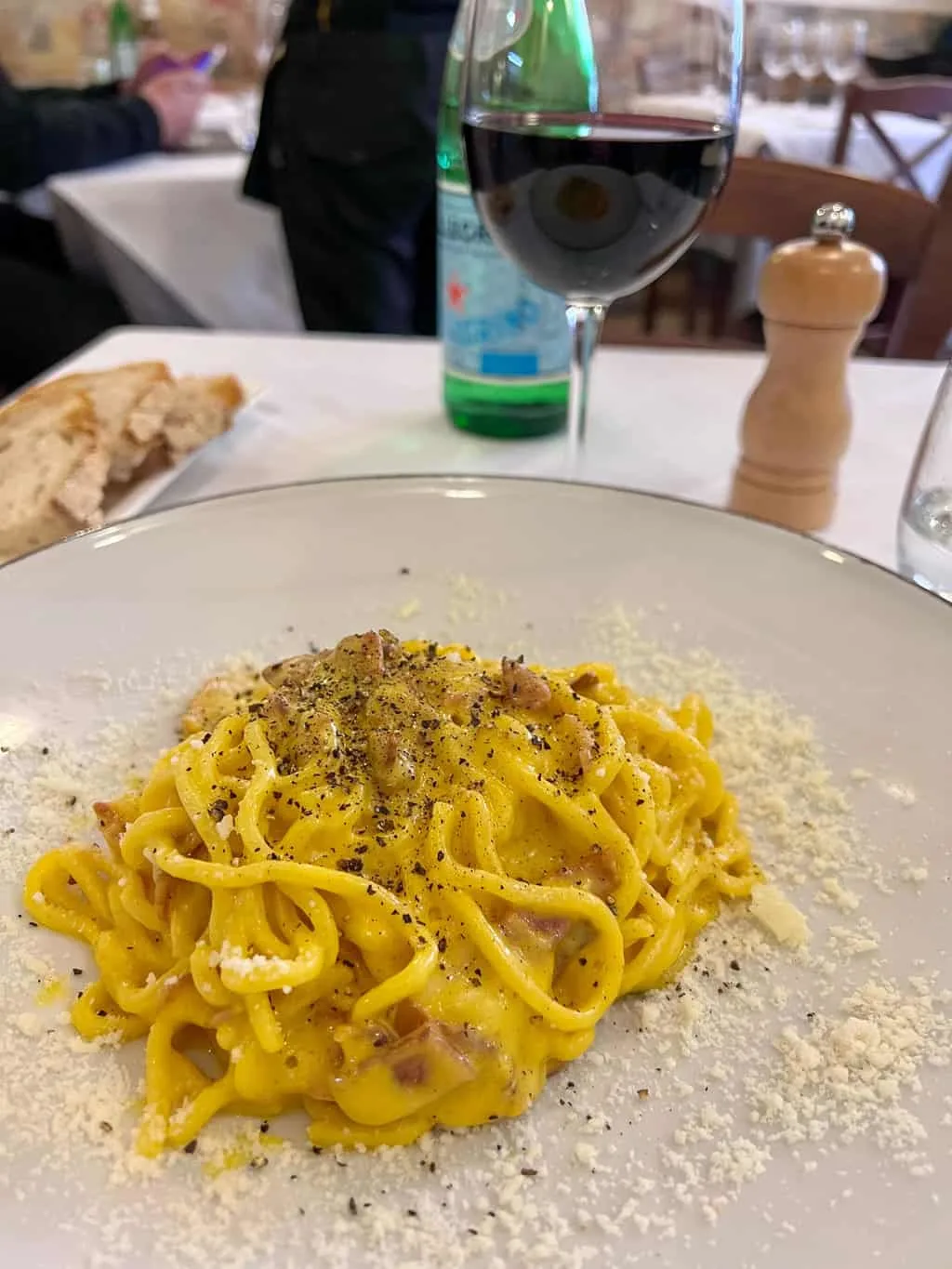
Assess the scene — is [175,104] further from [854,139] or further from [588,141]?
[588,141]

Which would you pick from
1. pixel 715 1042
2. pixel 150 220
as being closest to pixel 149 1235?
pixel 715 1042

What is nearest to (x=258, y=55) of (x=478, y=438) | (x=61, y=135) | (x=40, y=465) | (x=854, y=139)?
(x=61, y=135)

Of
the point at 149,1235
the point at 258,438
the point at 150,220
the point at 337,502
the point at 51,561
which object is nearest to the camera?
the point at 149,1235

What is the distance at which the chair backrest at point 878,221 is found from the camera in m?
2.01

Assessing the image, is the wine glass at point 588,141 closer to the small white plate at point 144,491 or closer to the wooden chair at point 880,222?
the small white plate at point 144,491

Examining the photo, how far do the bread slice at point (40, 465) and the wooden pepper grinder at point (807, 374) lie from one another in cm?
78

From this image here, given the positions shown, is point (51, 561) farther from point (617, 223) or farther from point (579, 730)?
point (617, 223)

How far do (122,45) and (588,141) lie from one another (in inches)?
164

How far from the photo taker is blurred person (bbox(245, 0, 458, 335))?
2428mm

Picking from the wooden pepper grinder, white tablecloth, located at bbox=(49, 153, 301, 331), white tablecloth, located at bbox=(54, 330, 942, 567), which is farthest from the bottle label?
white tablecloth, located at bbox=(49, 153, 301, 331)

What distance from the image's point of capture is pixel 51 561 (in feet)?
3.25

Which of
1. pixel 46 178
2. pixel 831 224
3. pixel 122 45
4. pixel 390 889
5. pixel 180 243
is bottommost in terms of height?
pixel 180 243

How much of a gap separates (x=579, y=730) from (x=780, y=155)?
4.02m

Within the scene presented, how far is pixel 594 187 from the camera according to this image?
106cm
